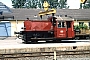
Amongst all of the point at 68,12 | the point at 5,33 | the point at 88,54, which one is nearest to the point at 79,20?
the point at 68,12

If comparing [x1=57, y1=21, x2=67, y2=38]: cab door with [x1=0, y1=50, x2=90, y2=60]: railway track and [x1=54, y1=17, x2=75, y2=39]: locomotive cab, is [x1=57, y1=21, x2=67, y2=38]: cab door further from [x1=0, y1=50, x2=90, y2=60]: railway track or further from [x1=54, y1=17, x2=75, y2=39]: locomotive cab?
[x1=0, y1=50, x2=90, y2=60]: railway track

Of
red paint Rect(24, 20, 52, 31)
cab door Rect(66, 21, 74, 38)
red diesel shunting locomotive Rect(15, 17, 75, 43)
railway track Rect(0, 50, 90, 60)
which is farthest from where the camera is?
cab door Rect(66, 21, 74, 38)

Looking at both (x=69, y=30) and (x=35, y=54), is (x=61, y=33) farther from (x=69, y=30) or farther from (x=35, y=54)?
(x=35, y=54)

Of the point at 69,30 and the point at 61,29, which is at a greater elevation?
the point at 61,29

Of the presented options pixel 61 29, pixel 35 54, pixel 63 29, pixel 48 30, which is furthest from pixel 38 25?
pixel 35 54

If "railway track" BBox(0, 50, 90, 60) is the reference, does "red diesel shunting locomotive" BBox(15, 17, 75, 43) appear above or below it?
below

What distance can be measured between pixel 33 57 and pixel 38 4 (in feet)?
279

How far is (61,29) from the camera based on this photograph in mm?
23672

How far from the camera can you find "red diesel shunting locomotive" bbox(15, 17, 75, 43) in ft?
76.3

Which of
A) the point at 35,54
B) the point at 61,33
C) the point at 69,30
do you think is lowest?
the point at 61,33

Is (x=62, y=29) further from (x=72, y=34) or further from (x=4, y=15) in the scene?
(x=4, y=15)

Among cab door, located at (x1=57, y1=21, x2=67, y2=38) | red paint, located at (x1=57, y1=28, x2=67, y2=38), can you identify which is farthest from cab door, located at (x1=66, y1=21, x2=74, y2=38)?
red paint, located at (x1=57, y1=28, x2=67, y2=38)

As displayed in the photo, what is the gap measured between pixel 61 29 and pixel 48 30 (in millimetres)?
1236

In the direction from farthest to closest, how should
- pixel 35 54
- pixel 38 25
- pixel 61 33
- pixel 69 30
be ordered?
pixel 69 30
pixel 38 25
pixel 61 33
pixel 35 54
